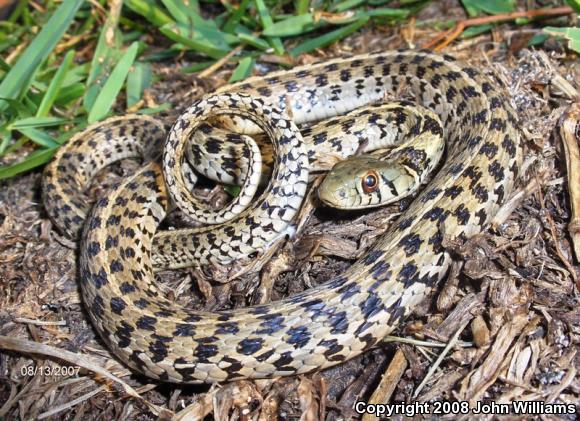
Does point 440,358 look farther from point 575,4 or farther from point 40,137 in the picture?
point 40,137

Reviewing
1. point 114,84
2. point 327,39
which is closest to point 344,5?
point 327,39

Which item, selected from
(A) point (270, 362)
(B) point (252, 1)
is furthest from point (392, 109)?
(A) point (270, 362)

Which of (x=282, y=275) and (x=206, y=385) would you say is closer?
(x=206, y=385)

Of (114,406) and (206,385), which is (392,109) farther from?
(114,406)

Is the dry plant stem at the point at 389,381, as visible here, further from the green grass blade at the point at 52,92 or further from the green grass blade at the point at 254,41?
the green grass blade at the point at 52,92

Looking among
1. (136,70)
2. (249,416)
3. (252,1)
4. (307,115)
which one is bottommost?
(249,416)

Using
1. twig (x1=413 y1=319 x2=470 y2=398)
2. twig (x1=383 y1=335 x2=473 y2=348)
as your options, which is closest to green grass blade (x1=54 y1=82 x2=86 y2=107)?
twig (x1=383 y1=335 x2=473 y2=348)

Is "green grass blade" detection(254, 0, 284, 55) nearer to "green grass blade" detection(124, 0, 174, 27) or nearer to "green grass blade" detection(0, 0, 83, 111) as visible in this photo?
"green grass blade" detection(124, 0, 174, 27)
